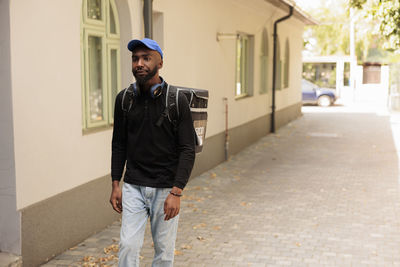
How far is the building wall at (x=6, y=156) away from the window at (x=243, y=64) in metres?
8.77

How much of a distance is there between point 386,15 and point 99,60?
7.09 metres

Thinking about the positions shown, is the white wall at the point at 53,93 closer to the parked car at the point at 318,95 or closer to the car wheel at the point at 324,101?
the parked car at the point at 318,95

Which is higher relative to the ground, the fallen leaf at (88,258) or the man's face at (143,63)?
the man's face at (143,63)

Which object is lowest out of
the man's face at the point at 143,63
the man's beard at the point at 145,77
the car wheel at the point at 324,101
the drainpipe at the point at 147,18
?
the car wheel at the point at 324,101

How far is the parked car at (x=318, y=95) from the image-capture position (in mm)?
29781

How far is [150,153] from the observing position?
371cm

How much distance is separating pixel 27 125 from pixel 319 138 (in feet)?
39.5

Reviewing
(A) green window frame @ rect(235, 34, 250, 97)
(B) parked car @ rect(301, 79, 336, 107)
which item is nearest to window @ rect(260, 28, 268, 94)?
(A) green window frame @ rect(235, 34, 250, 97)

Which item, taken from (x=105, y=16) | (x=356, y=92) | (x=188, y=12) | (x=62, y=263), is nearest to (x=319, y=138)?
(x=188, y=12)

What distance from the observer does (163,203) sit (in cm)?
375

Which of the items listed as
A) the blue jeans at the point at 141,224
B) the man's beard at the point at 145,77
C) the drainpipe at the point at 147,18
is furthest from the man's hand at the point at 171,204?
the drainpipe at the point at 147,18

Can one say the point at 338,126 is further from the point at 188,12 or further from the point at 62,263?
the point at 62,263

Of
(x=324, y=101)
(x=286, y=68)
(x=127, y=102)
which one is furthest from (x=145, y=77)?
(x=324, y=101)

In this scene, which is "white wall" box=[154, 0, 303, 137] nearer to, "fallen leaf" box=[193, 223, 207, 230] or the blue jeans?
"fallen leaf" box=[193, 223, 207, 230]
